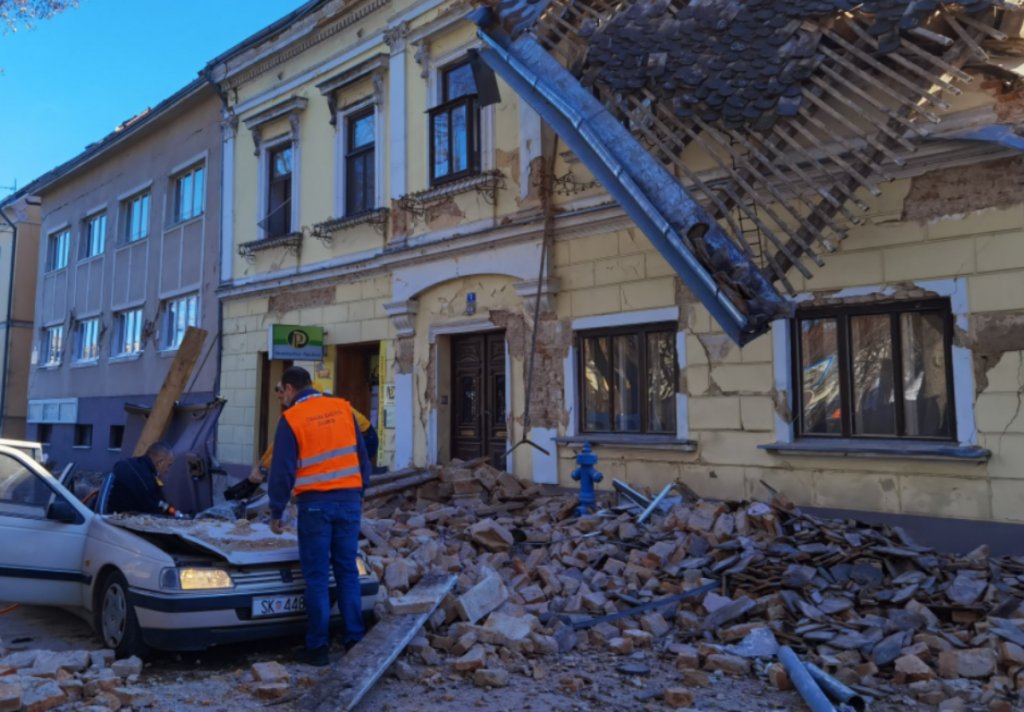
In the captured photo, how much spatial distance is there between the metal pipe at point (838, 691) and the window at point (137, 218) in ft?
56.7

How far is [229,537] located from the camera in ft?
17.2

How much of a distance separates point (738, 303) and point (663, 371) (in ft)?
8.18

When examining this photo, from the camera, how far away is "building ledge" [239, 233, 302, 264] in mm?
13461

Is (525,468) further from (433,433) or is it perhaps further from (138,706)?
(138,706)

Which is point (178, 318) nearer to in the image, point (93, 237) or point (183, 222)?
point (183, 222)

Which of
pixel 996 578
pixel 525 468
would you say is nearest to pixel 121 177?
pixel 525 468

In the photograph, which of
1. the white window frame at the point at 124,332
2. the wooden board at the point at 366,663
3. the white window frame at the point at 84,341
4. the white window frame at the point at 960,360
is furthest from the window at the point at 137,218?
the white window frame at the point at 960,360

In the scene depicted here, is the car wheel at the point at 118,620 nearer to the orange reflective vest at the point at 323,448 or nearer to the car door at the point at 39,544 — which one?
the car door at the point at 39,544

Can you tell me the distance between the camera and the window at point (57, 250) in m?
22.0

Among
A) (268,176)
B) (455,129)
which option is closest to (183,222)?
(268,176)

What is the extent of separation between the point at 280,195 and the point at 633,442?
28.3 feet

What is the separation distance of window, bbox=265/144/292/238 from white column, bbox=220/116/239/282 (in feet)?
3.78

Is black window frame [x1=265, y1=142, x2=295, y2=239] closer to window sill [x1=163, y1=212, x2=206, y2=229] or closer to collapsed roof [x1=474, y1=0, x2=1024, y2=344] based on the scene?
window sill [x1=163, y1=212, x2=206, y2=229]

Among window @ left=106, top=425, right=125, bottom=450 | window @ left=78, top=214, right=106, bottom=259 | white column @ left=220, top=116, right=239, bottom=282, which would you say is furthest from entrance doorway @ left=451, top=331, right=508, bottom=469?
window @ left=78, top=214, right=106, bottom=259
